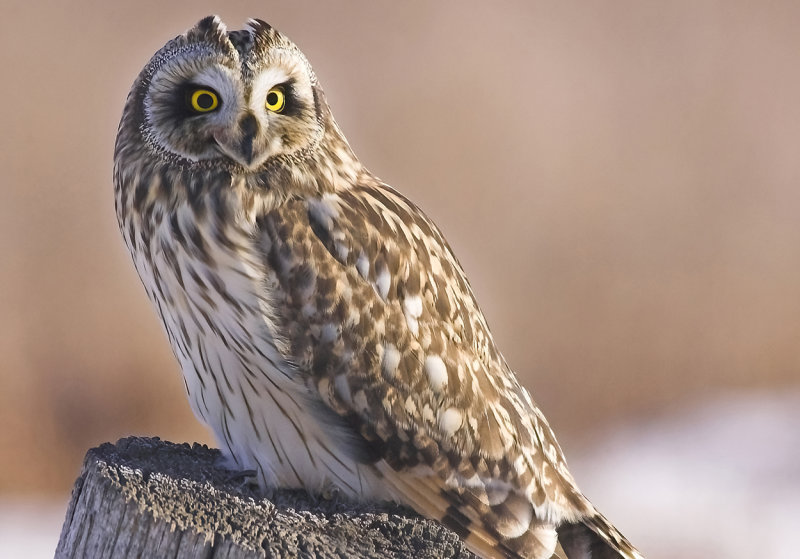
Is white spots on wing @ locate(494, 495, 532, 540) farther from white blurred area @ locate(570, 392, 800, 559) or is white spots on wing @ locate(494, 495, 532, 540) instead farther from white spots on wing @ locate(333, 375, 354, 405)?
white blurred area @ locate(570, 392, 800, 559)

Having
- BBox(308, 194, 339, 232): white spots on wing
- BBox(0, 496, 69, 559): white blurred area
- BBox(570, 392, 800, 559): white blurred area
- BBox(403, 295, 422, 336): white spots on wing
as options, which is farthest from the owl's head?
BBox(570, 392, 800, 559): white blurred area

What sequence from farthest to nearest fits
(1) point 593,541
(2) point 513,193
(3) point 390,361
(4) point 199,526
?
(2) point 513,193
(1) point 593,541
(3) point 390,361
(4) point 199,526

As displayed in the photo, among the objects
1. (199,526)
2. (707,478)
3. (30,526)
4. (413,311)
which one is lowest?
(30,526)

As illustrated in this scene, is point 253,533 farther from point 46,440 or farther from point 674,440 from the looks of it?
point 674,440

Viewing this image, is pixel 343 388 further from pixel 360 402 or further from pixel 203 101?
pixel 203 101

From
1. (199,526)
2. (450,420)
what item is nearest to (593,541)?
(450,420)

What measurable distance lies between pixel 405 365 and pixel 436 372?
0.09 metres

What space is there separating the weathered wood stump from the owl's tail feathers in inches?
35.1

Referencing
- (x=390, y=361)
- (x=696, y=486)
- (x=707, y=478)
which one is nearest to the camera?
(x=390, y=361)

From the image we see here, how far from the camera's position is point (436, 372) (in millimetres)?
3004

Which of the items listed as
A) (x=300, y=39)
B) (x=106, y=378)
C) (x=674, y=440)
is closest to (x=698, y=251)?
(x=674, y=440)

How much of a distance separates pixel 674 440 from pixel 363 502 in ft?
22.9

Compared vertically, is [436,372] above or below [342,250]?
below

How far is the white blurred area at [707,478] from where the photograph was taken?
7.89m
